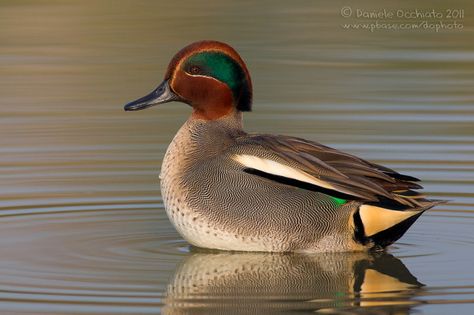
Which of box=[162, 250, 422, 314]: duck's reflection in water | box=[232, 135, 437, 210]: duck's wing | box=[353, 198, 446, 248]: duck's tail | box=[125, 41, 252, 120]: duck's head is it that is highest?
box=[125, 41, 252, 120]: duck's head

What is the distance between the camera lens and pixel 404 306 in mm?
7316

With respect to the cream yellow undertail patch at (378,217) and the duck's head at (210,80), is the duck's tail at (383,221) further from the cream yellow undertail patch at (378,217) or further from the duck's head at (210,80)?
the duck's head at (210,80)

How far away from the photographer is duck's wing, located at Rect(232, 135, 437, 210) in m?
8.47

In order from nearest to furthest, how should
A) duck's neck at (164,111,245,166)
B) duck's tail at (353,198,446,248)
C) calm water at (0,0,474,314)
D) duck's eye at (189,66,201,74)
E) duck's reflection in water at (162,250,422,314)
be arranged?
Answer: duck's reflection in water at (162,250,422,314), calm water at (0,0,474,314), duck's tail at (353,198,446,248), duck's neck at (164,111,245,166), duck's eye at (189,66,201,74)

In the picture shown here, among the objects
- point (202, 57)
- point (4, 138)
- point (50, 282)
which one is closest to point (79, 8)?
point (4, 138)

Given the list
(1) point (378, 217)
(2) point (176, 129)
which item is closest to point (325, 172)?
(1) point (378, 217)

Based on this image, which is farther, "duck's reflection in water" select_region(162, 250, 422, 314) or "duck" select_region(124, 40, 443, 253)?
"duck" select_region(124, 40, 443, 253)

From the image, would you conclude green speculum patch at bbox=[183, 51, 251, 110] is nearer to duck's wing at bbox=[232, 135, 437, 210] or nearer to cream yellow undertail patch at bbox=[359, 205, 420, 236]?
duck's wing at bbox=[232, 135, 437, 210]

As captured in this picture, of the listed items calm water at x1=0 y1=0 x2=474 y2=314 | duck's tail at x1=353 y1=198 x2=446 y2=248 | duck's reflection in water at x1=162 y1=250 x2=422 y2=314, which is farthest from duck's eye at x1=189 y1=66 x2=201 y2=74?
duck's tail at x1=353 y1=198 x2=446 y2=248

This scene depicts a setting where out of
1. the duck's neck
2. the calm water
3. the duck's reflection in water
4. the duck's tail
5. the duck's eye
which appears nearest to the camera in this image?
the duck's reflection in water

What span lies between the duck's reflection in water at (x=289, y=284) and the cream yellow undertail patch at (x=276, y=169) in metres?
0.46

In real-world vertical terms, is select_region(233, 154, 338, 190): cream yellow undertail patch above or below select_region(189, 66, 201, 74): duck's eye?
below

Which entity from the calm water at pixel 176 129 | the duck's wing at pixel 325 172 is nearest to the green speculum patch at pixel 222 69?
the duck's wing at pixel 325 172

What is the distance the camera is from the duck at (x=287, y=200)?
8531 mm
